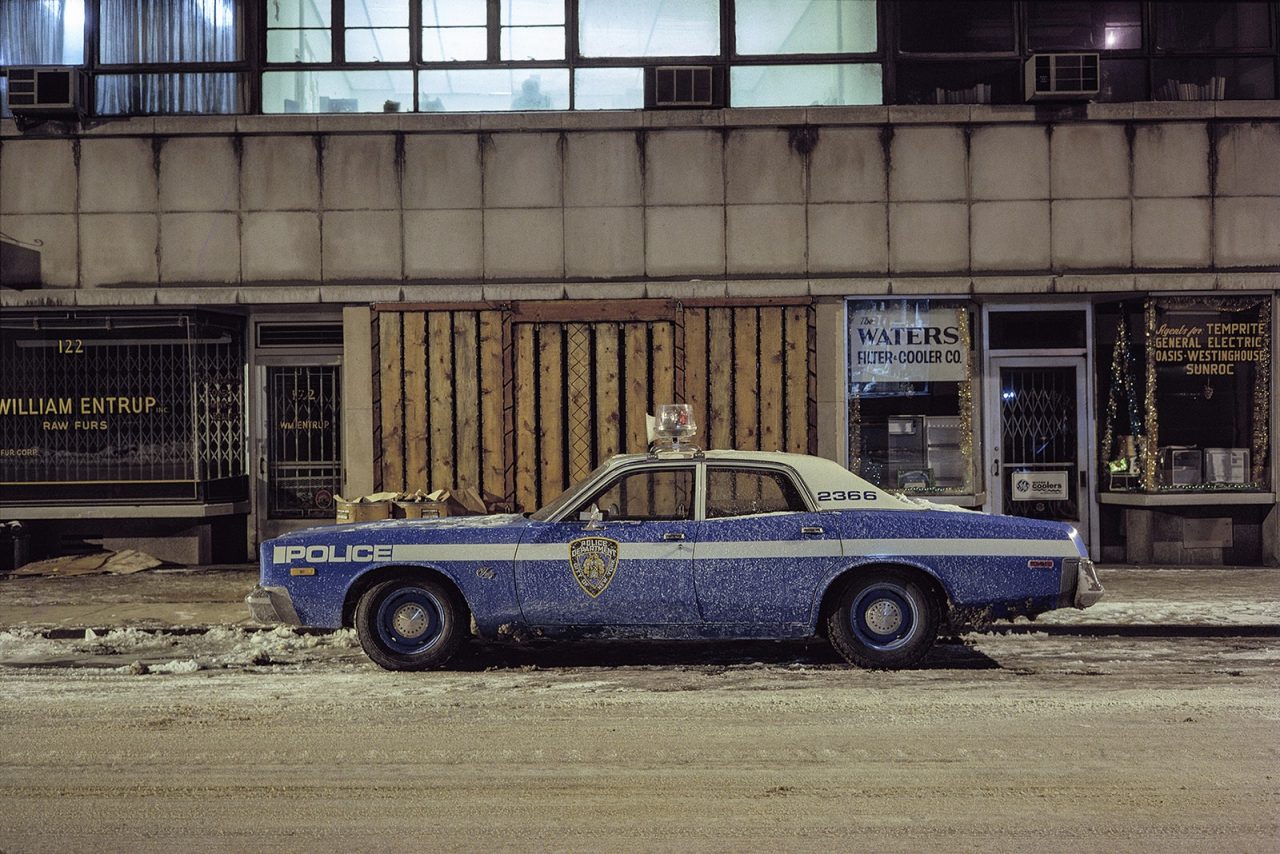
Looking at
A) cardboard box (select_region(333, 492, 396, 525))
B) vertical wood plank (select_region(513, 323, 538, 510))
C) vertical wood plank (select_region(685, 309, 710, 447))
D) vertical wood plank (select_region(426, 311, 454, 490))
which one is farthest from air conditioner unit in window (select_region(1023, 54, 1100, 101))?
cardboard box (select_region(333, 492, 396, 525))

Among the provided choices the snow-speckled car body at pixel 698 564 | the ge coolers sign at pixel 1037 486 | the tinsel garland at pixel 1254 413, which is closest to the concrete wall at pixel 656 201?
the tinsel garland at pixel 1254 413

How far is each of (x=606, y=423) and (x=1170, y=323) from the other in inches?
269

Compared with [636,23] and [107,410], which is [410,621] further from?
[636,23]

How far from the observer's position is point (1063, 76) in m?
13.0

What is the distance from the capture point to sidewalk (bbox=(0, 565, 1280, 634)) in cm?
961

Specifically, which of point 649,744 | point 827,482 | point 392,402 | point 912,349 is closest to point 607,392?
point 392,402

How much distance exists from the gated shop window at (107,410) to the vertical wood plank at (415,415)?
2384 mm

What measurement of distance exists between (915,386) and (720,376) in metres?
2.38

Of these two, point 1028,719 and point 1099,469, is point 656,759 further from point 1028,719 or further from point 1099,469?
point 1099,469

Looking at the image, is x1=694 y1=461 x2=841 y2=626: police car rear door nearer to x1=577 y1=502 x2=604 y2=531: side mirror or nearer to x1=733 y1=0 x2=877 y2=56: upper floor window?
x1=577 y1=502 x2=604 y2=531: side mirror

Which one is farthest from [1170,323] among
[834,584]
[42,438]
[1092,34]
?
[42,438]

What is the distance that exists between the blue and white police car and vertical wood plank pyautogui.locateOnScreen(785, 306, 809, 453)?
18.0 feet

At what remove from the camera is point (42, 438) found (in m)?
13.5

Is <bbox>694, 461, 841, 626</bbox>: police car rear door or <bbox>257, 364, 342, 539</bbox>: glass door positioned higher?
<bbox>257, 364, 342, 539</bbox>: glass door
